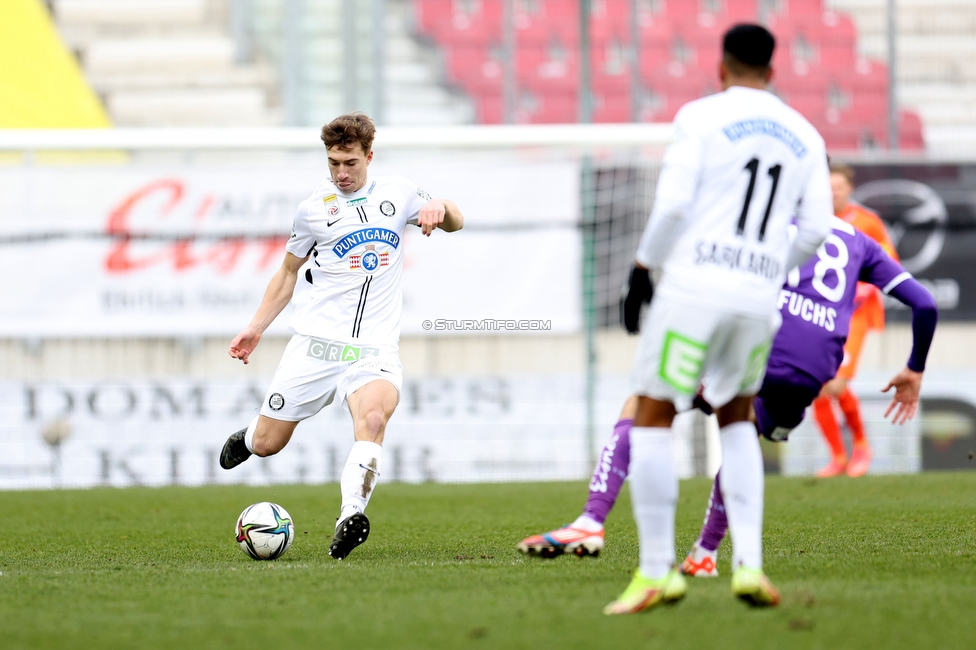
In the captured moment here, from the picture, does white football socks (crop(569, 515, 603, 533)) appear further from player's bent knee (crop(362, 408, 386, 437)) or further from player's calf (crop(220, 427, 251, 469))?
player's calf (crop(220, 427, 251, 469))

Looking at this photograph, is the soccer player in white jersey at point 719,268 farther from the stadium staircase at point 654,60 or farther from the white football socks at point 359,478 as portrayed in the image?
the stadium staircase at point 654,60

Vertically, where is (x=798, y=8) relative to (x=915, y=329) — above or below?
above

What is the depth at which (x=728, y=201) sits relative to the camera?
4.05 m

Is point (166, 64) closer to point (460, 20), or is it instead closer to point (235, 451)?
point (460, 20)

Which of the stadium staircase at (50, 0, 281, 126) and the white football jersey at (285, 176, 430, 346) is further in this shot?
the stadium staircase at (50, 0, 281, 126)

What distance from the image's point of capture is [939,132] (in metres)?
12.8

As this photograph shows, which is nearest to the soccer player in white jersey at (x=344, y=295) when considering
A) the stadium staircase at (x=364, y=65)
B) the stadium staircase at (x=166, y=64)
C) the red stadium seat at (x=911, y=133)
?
the stadium staircase at (x=364, y=65)

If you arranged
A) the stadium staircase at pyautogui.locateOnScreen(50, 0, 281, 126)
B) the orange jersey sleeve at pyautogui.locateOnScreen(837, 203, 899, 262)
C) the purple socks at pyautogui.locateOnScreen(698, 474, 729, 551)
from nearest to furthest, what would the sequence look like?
the purple socks at pyautogui.locateOnScreen(698, 474, 729, 551) < the orange jersey sleeve at pyautogui.locateOnScreen(837, 203, 899, 262) < the stadium staircase at pyautogui.locateOnScreen(50, 0, 281, 126)

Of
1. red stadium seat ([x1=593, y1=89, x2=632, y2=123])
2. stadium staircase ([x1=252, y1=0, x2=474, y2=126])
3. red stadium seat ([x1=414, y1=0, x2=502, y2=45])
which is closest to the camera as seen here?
stadium staircase ([x1=252, y1=0, x2=474, y2=126])

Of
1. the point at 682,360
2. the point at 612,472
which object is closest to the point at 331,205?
the point at 612,472

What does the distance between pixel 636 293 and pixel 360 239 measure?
2526 mm

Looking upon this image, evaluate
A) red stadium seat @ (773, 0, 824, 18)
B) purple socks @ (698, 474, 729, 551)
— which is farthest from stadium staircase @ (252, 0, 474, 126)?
purple socks @ (698, 474, 729, 551)

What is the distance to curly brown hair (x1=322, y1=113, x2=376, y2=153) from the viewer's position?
5.99 m

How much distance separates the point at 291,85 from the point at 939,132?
6726 millimetres
